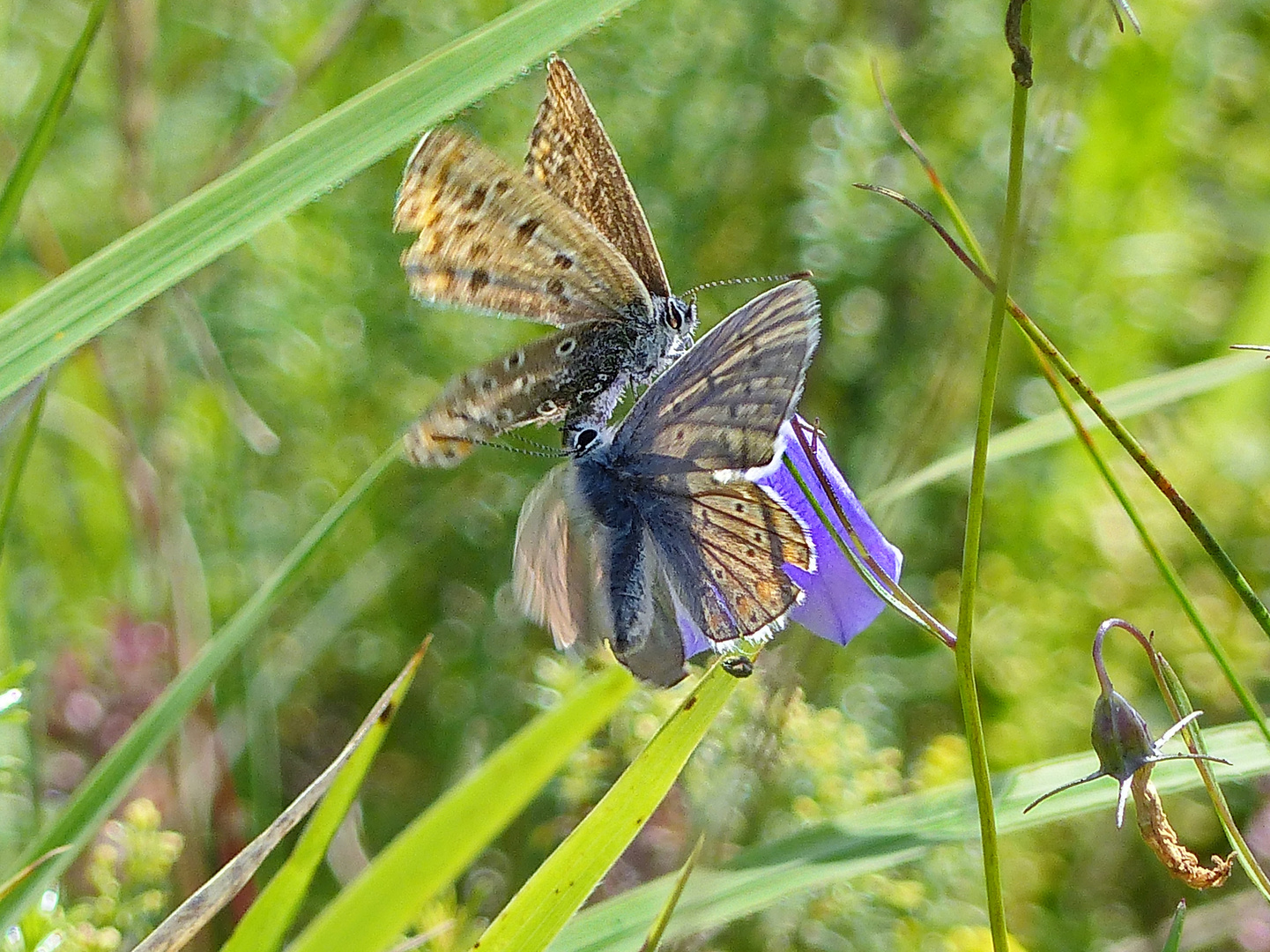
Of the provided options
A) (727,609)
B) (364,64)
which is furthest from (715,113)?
(727,609)

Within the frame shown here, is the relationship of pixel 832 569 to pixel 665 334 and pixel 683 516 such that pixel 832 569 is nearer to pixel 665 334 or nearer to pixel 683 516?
pixel 683 516

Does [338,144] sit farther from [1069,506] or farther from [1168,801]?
[1168,801]

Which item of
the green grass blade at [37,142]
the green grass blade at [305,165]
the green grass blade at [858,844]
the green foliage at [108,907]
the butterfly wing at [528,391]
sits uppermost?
the green grass blade at [37,142]

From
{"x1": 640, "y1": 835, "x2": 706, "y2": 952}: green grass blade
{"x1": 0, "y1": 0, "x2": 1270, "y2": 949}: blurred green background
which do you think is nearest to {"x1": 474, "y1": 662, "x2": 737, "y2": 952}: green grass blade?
{"x1": 640, "y1": 835, "x2": 706, "y2": 952}: green grass blade

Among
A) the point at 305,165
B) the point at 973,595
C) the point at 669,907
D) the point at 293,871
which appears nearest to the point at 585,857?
the point at 669,907

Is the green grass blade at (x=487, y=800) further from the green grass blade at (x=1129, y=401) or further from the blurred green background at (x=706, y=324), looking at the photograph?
the blurred green background at (x=706, y=324)

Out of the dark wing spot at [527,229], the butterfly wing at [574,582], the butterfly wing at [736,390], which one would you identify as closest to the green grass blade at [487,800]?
the butterfly wing at [736,390]
